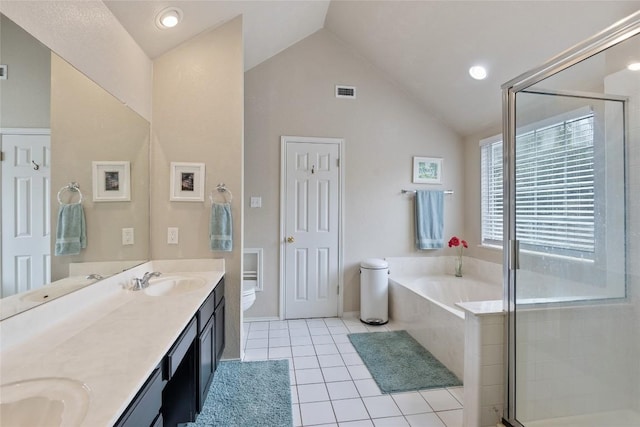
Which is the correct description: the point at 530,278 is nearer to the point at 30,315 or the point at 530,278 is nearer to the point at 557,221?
the point at 557,221

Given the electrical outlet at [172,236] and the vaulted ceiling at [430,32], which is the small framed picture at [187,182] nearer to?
the electrical outlet at [172,236]

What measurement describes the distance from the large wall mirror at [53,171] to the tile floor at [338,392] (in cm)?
142

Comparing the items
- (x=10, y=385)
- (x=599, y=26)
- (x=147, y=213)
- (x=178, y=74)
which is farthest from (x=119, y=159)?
(x=599, y=26)

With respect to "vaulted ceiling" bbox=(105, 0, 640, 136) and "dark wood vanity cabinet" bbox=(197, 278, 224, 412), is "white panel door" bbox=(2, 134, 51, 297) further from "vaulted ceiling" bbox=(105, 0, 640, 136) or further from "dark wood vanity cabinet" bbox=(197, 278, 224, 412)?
"vaulted ceiling" bbox=(105, 0, 640, 136)


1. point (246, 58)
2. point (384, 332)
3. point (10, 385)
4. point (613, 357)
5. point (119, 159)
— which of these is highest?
point (246, 58)

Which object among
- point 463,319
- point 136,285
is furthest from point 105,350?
point 463,319

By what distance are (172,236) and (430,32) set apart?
2.76 m

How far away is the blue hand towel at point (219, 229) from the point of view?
2199 millimetres

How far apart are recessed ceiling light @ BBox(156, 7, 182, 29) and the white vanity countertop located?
1.77 m

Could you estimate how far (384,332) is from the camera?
301cm

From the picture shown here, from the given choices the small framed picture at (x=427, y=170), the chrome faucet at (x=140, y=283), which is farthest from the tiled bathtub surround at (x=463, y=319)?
the chrome faucet at (x=140, y=283)

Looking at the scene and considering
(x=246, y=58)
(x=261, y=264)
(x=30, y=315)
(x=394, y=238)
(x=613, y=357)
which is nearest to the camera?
(x=30, y=315)

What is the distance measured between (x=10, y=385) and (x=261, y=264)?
97.4 inches

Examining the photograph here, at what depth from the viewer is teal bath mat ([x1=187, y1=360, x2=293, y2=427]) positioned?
173 cm
